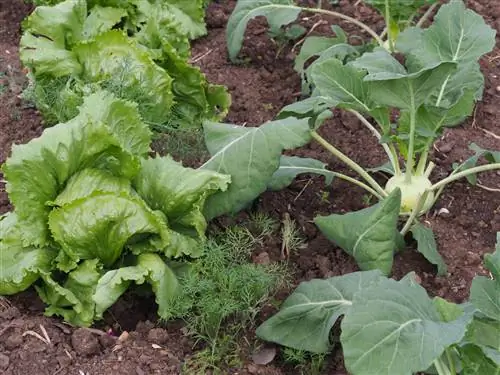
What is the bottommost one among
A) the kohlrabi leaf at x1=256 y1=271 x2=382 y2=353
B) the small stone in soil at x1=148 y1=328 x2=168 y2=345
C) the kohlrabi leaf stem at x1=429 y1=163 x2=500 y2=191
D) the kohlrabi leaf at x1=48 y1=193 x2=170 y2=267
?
the kohlrabi leaf at x1=256 y1=271 x2=382 y2=353

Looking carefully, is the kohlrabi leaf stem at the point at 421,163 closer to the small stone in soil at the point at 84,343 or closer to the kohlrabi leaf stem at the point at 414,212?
the kohlrabi leaf stem at the point at 414,212

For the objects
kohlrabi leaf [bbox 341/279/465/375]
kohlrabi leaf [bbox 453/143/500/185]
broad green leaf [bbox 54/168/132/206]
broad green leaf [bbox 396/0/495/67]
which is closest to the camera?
kohlrabi leaf [bbox 341/279/465/375]

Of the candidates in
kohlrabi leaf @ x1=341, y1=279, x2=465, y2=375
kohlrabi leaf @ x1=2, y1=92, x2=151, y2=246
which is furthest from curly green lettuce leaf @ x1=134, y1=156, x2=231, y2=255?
kohlrabi leaf @ x1=341, y1=279, x2=465, y2=375

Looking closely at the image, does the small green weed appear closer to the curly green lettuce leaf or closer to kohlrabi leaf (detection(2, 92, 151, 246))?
the curly green lettuce leaf

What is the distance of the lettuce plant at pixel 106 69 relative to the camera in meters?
4.34

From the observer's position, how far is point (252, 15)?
511 cm

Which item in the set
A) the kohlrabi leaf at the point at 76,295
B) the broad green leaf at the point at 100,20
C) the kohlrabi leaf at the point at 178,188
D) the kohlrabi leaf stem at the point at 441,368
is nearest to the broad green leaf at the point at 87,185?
the kohlrabi leaf at the point at 178,188

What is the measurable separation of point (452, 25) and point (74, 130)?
1768 millimetres

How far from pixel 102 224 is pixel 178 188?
39 cm

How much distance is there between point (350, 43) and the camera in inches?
219

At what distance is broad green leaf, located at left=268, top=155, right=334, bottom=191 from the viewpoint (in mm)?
4121

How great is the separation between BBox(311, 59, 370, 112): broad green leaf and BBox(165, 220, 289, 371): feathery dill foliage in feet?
2.63

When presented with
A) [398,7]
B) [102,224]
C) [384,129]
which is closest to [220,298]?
[102,224]

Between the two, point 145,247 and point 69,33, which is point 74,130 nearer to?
point 145,247
